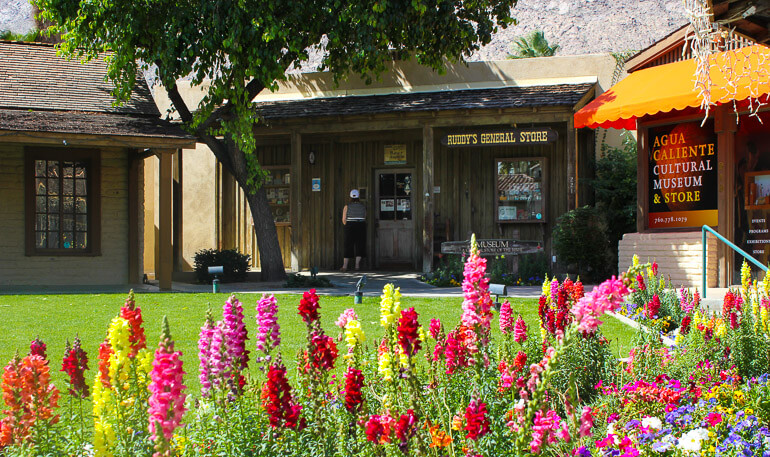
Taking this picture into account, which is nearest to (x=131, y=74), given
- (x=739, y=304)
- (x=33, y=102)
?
(x=33, y=102)

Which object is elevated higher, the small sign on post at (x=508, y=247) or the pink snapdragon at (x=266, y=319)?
the small sign on post at (x=508, y=247)

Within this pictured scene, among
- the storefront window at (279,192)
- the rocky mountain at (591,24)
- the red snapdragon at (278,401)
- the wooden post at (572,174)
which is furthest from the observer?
the rocky mountain at (591,24)

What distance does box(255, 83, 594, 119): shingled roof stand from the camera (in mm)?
15432

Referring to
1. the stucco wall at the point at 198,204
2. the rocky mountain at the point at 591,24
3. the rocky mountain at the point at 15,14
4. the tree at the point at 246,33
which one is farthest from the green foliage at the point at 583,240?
the rocky mountain at the point at 15,14

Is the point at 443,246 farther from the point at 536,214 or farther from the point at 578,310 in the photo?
the point at 578,310

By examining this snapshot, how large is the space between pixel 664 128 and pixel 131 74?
8.62 metres

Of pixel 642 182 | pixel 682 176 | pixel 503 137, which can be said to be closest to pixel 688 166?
pixel 682 176

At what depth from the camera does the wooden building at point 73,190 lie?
1434 cm

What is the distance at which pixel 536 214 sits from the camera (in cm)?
1697

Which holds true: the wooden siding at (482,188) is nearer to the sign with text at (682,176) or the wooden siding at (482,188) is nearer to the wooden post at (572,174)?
the wooden post at (572,174)

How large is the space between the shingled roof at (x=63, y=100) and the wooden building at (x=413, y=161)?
8.51ft

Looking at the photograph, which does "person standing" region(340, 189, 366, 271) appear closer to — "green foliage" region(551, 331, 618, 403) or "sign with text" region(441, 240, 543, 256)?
"sign with text" region(441, 240, 543, 256)

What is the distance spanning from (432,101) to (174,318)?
8.35 m

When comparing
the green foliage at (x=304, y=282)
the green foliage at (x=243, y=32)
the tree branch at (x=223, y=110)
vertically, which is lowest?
the green foliage at (x=304, y=282)
